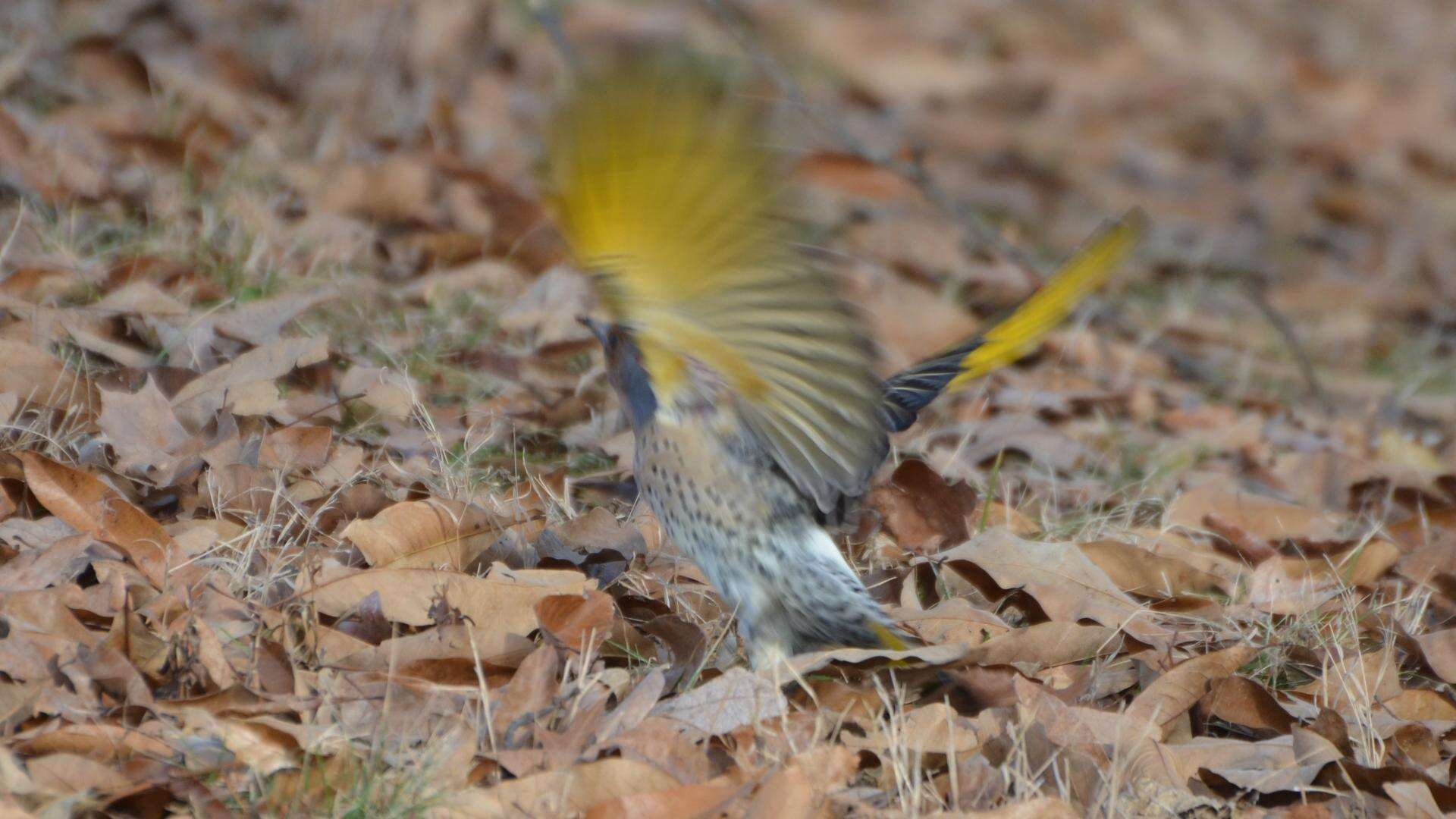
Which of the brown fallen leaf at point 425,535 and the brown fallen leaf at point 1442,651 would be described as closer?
the brown fallen leaf at point 425,535

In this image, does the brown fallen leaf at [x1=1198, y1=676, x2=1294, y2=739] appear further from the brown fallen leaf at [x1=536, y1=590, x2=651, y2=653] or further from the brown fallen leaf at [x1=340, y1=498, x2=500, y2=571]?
the brown fallen leaf at [x1=340, y1=498, x2=500, y2=571]

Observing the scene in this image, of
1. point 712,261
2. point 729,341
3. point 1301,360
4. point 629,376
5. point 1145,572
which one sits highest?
point 712,261

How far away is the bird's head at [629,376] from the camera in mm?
2459

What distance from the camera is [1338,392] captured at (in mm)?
5383

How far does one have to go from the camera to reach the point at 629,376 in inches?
98.9

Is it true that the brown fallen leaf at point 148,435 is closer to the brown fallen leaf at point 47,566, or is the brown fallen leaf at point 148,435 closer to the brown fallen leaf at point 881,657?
the brown fallen leaf at point 47,566

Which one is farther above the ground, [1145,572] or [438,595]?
[438,595]

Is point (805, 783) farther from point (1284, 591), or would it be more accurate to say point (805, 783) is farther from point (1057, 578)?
point (1284, 591)

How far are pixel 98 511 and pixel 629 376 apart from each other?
0.88 m

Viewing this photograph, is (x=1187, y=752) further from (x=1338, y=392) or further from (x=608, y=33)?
(x=608, y=33)

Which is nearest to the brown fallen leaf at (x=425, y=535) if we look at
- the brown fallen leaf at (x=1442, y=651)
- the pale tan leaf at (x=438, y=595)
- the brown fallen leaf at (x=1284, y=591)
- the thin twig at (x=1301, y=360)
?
the pale tan leaf at (x=438, y=595)

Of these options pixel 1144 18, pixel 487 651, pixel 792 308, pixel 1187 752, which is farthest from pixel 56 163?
pixel 1144 18

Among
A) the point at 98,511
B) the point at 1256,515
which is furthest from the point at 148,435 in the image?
the point at 1256,515

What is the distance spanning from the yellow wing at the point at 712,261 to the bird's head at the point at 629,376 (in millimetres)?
74
